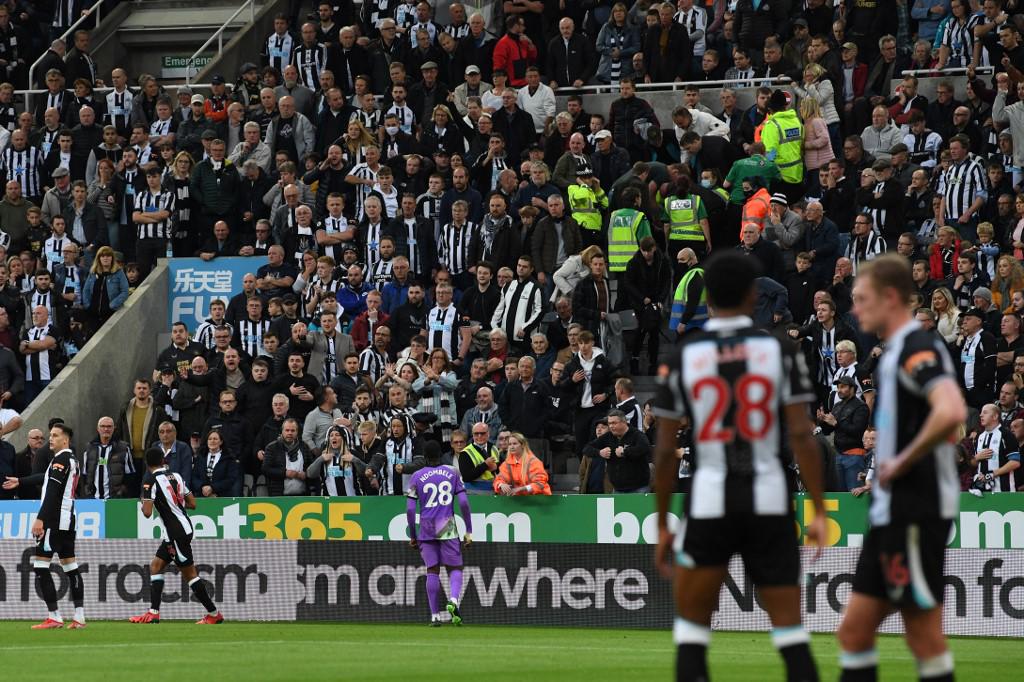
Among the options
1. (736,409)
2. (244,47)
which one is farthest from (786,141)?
(736,409)

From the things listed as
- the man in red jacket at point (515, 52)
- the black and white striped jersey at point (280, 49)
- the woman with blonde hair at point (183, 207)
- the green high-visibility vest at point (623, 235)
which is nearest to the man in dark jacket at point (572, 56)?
the man in red jacket at point (515, 52)

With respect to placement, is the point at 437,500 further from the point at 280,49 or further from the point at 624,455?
the point at 280,49

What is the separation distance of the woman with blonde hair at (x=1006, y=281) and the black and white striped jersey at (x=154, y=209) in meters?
12.9

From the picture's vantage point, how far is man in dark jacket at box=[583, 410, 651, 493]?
758 inches

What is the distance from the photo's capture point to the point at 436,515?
18.1 metres

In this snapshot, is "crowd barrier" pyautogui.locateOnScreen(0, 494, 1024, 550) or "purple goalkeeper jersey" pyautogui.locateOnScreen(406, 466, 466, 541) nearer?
"crowd barrier" pyautogui.locateOnScreen(0, 494, 1024, 550)

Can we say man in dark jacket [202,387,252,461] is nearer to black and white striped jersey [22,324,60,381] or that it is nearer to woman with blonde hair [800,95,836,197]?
black and white striped jersey [22,324,60,381]

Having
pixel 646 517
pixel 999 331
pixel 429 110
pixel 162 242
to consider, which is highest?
pixel 429 110

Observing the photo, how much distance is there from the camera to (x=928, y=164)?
22.7 metres

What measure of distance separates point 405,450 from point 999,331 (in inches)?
292

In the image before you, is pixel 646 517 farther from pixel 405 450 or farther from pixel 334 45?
pixel 334 45

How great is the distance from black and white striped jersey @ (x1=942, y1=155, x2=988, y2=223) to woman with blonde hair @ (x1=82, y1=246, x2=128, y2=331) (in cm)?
1255

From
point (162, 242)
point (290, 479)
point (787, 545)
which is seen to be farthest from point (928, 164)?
point (787, 545)

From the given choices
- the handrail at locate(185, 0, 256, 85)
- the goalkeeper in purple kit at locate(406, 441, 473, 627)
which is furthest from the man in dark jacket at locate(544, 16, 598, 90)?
the goalkeeper in purple kit at locate(406, 441, 473, 627)
